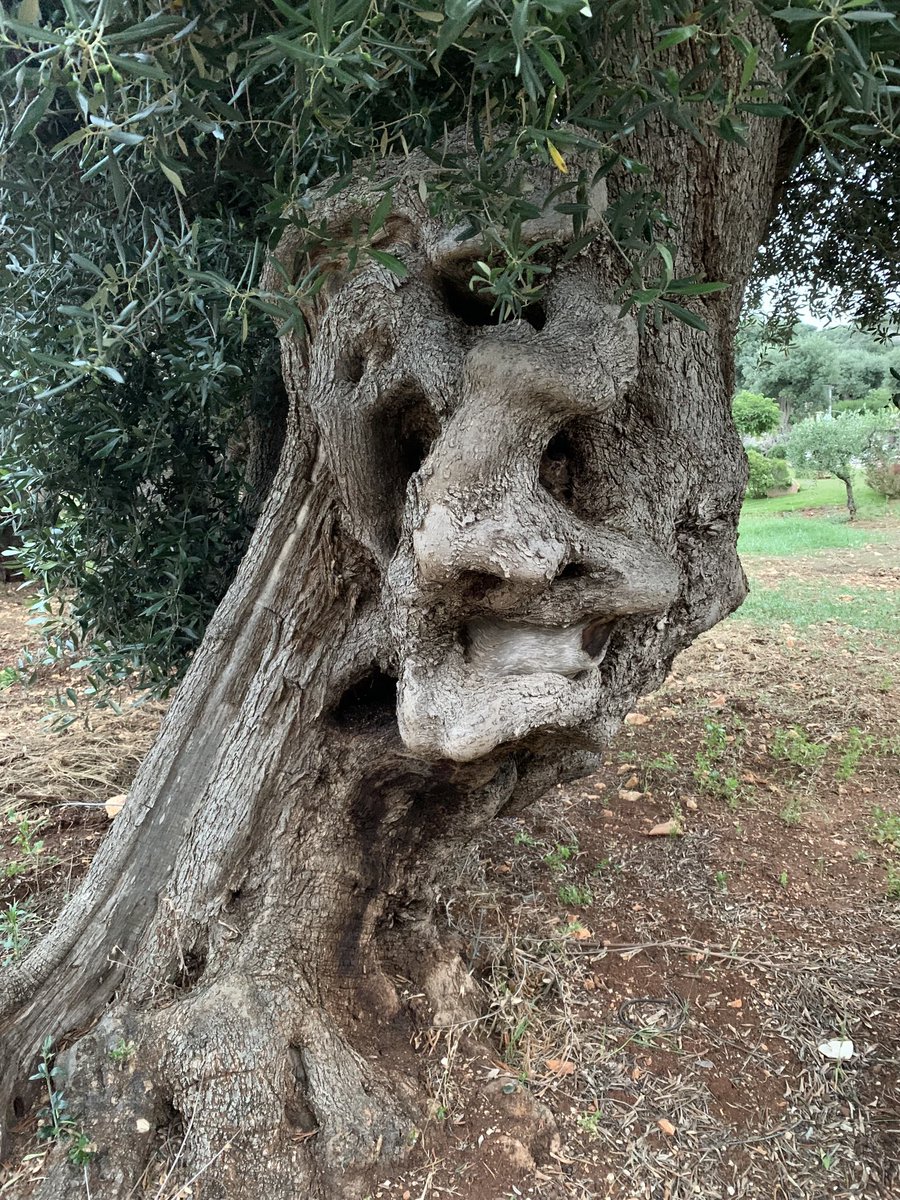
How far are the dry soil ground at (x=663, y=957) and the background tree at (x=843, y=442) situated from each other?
1094 centimetres

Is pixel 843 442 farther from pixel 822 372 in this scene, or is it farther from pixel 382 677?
pixel 382 677

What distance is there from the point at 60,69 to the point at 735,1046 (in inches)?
118

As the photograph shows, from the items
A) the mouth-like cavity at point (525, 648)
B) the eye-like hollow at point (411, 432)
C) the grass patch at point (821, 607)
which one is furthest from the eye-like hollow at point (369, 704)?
the grass patch at point (821, 607)

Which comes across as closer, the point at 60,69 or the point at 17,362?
the point at 60,69

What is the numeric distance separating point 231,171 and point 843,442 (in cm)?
1432

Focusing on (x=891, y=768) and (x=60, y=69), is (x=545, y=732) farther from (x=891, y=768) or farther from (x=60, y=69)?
(x=891, y=768)

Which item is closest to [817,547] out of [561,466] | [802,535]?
[802,535]

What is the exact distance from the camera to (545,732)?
6.95ft

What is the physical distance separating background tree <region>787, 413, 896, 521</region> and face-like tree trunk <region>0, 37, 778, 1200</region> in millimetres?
13174

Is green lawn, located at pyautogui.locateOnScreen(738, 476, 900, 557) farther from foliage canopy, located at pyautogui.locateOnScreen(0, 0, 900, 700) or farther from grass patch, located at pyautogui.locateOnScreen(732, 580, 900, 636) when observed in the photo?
foliage canopy, located at pyautogui.locateOnScreen(0, 0, 900, 700)

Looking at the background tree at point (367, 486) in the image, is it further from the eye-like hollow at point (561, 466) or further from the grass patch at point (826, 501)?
the grass patch at point (826, 501)

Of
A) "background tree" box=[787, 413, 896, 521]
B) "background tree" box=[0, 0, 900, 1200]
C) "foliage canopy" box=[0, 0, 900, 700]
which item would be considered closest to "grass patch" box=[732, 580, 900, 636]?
"foliage canopy" box=[0, 0, 900, 700]

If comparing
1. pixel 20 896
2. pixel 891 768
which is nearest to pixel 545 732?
pixel 20 896

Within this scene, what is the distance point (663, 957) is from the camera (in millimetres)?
2938
